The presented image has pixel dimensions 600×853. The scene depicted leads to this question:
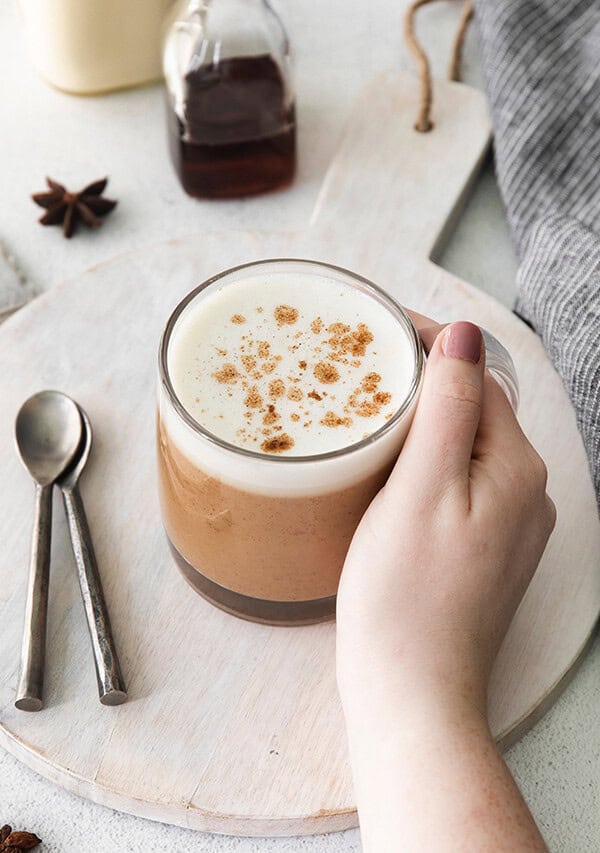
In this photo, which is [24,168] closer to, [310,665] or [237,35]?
[237,35]

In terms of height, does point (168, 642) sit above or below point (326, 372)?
below

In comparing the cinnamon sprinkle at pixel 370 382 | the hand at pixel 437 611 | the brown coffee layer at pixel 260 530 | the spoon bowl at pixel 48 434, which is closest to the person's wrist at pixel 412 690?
the hand at pixel 437 611

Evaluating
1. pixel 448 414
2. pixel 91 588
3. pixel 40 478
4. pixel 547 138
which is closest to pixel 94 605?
pixel 91 588

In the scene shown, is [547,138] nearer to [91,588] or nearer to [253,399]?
[253,399]

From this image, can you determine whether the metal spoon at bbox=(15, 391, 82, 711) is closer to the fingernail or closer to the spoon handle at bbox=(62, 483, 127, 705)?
the spoon handle at bbox=(62, 483, 127, 705)

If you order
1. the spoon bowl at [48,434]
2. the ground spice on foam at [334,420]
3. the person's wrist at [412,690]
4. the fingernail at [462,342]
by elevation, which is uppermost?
the fingernail at [462,342]

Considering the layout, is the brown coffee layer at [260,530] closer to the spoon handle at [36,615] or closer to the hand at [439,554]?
the hand at [439,554]
